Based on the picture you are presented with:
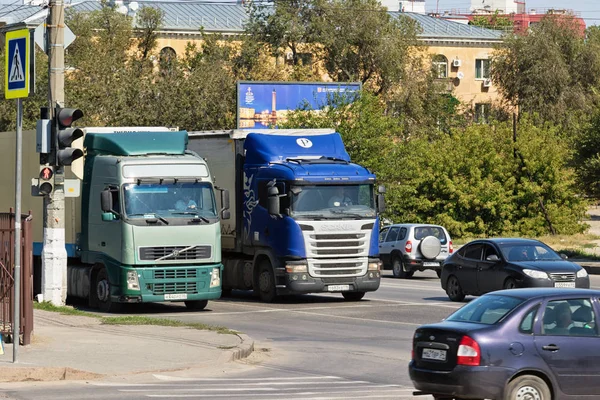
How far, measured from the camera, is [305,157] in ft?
88.6

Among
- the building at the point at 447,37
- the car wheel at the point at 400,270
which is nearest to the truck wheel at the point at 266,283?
the car wheel at the point at 400,270

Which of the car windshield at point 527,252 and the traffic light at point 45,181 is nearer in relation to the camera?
the traffic light at point 45,181

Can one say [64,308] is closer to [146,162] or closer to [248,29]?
[146,162]

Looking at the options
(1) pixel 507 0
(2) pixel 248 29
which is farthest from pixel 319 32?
(1) pixel 507 0

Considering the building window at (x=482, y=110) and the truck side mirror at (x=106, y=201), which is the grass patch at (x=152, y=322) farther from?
the building window at (x=482, y=110)

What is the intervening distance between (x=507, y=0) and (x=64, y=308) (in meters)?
140

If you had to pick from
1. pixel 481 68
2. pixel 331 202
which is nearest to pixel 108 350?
pixel 331 202

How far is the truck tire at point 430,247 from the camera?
3675 cm

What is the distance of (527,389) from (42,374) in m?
5.97

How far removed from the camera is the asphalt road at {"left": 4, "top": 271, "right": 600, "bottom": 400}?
44.8 ft

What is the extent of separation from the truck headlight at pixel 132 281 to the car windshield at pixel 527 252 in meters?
7.83

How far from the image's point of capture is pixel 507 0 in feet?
513

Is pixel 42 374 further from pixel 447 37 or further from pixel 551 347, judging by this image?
pixel 447 37

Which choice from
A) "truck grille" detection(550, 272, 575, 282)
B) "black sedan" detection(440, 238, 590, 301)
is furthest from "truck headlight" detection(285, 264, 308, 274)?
"truck grille" detection(550, 272, 575, 282)
